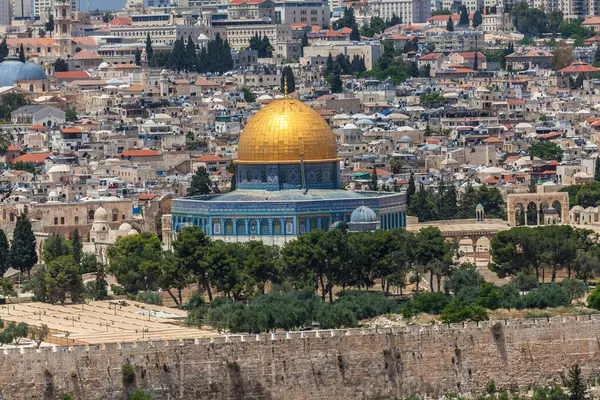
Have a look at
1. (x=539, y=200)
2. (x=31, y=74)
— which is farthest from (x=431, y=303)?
(x=31, y=74)

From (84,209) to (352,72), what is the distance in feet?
244

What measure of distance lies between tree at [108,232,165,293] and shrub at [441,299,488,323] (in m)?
10.2

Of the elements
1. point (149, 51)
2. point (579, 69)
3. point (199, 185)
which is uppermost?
point (199, 185)

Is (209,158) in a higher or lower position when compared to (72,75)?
higher

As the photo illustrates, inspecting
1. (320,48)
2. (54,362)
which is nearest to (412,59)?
(320,48)

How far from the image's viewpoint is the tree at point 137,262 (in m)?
70.1

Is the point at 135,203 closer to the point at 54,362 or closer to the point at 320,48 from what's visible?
the point at 54,362

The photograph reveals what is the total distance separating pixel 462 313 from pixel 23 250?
73.2ft

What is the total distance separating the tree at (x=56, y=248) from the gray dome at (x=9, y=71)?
77011 mm

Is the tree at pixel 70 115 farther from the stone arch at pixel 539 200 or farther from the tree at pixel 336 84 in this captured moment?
the stone arch at pixel 539 200

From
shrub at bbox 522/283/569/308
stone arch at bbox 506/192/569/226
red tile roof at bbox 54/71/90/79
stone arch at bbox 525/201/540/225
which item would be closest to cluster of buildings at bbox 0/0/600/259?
red tile roof at bbox 54/71/90/79

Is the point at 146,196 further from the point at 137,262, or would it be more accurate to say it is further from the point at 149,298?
the point at 149,298

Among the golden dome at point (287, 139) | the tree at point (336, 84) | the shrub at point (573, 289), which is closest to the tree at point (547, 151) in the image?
the tree at point (336, 84)

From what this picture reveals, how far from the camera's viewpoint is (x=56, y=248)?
7881 centimetres
